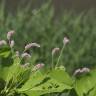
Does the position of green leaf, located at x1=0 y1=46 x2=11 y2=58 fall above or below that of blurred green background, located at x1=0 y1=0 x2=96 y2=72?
below

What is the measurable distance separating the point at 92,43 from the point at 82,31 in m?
0.22

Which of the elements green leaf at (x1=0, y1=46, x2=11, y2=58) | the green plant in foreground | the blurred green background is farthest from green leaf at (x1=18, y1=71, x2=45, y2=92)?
the blurred green background

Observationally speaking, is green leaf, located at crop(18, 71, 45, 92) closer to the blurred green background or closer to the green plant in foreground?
the green plant in foreground

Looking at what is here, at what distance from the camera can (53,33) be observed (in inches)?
248

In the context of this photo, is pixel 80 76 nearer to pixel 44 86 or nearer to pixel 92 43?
pixel 44 86

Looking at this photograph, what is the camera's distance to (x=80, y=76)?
1718 millimetres

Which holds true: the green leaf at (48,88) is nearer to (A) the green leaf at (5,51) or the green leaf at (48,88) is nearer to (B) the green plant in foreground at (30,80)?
(B) the green plant in foreground at (30,80)

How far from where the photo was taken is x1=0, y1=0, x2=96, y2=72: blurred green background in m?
5.95

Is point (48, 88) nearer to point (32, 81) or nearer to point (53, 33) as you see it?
point (32, 81)

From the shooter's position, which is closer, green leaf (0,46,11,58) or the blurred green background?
green leaf (0,46,11,58)

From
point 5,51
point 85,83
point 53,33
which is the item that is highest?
point 53,33

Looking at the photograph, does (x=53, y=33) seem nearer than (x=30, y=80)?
No

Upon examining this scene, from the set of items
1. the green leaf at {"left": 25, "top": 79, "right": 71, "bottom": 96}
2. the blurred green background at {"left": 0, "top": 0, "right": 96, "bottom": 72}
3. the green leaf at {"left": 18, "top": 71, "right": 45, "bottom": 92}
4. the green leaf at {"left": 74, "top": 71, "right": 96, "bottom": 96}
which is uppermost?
the blurred green background at {"left": 0, "top": 0, "right": 96, "bottom": 72}

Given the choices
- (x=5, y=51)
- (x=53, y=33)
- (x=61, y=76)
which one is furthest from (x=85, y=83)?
(x=53, y=33)
